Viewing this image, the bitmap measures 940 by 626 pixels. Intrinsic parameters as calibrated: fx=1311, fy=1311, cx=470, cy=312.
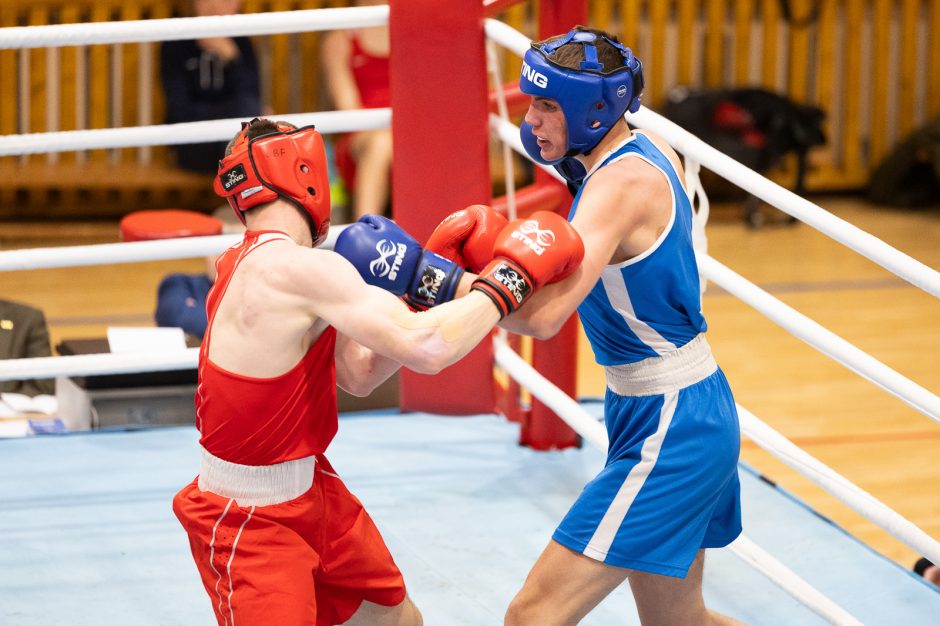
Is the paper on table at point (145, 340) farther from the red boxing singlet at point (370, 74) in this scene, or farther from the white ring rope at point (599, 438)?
the red boxing singlet at point (370, 74)

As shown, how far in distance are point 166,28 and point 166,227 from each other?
2.87 feet

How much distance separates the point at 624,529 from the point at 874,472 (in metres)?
2.05

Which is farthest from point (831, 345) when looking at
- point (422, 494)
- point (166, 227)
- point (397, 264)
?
point (166, 227)

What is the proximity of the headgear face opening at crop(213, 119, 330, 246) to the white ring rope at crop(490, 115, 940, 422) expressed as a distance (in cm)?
97

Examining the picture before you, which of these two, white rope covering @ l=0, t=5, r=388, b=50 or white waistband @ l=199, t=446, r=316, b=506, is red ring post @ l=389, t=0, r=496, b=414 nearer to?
white rope covering @ l=0, t=5, r=388, b=50

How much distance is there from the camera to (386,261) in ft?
7.01

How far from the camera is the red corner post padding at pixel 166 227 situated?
4062 mm

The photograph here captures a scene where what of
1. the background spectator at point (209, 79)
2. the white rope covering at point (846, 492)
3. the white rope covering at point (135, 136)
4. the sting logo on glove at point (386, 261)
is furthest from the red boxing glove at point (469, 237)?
the background spectator at point (209, 79)

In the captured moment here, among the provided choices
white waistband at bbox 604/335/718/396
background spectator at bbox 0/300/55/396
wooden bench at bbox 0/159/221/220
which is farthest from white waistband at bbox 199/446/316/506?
wooden bench at bbox 0/159/221/220

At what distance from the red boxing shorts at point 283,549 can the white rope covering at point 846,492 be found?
89 centimetres

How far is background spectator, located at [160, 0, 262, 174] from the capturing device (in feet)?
22.1

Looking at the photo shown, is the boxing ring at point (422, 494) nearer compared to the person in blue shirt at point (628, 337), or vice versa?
the person in blue shirt at point (628, 337)

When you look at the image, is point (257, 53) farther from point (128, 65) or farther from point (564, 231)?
point (564, 231)

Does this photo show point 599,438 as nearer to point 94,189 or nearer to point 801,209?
point 801,209
